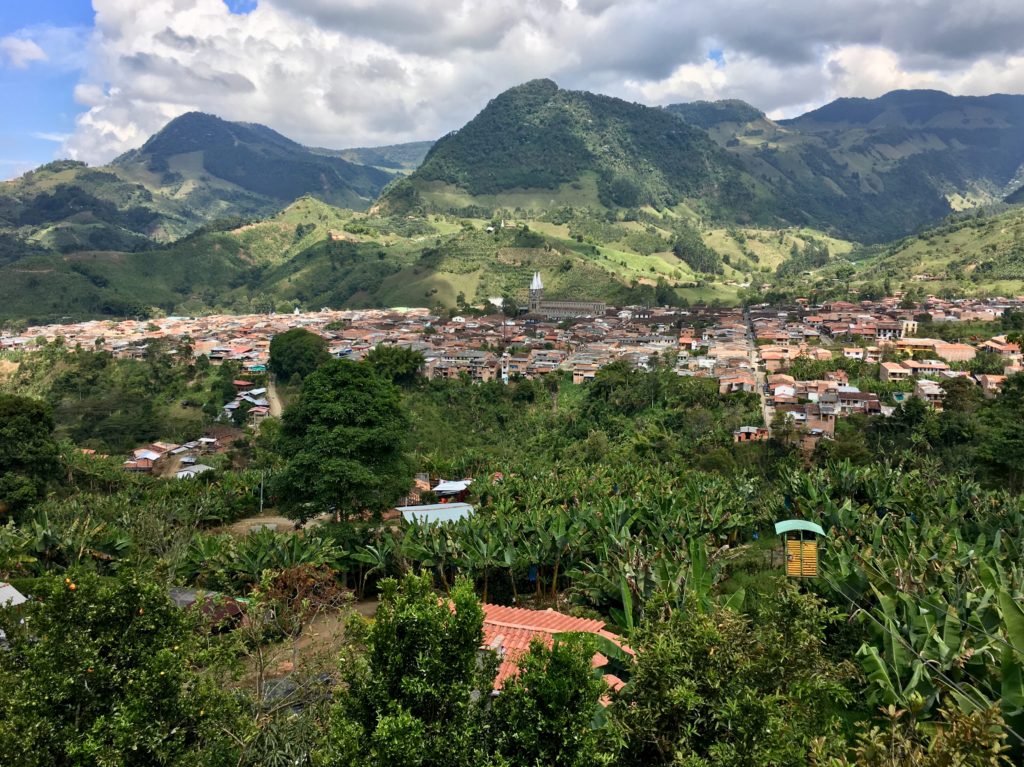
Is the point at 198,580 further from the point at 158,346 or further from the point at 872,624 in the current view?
the point at 158,346

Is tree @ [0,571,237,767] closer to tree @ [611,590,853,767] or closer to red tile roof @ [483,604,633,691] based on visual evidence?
tree @ [611,590,853,767]

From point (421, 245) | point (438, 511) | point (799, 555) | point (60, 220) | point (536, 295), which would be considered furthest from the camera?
point (60, 220)

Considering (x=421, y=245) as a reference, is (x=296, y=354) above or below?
below

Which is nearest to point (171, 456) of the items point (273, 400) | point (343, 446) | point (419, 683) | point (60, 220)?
point (273, 400)

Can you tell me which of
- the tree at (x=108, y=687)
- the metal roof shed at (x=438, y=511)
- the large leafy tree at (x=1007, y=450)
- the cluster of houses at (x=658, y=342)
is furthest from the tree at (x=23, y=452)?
the large leafy tree at (x=1007, y=450)

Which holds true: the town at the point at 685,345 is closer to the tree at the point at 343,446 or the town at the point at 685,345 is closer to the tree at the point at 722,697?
the tree at the point at 343,446

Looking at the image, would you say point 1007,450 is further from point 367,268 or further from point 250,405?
point 367,268

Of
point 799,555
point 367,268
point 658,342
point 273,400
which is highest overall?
point 367,268

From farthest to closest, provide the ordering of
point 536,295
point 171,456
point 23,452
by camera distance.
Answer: point 536,295 → point 171,456 → point 23,452
